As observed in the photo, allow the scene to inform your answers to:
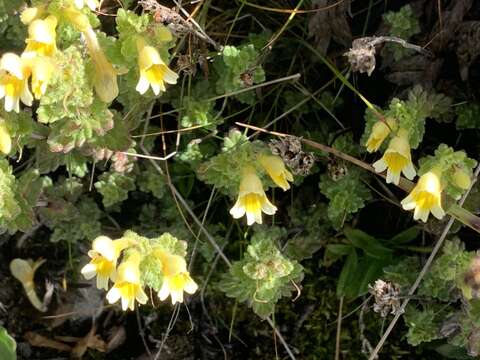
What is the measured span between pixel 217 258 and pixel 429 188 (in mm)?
783

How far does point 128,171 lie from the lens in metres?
2.32

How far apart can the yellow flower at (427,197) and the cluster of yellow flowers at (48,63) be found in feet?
2.05

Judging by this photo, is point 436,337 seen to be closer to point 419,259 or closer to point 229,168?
point 419,259

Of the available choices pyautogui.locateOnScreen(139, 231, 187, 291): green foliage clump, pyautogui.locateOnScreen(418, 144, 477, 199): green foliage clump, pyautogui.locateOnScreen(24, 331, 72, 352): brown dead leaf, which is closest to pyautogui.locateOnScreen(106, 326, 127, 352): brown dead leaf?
pyautogui.locateOnScreen(24, 331, 72, 352): brown dead leaf

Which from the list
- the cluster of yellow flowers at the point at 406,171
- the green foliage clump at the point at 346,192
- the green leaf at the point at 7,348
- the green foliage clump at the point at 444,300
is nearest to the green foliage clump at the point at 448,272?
the green foliage clump at the point at 444,300

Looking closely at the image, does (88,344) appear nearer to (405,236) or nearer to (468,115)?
(405,236)

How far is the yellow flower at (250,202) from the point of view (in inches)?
75.5

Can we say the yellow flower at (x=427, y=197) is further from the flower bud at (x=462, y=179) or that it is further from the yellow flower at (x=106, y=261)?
the yellow flower at (x=106, y=261)

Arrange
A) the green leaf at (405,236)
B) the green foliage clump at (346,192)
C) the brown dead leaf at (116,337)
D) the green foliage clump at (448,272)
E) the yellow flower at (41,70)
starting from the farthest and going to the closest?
1. the brown dead leaf at (116,337)
2. the green leaf at (405,236)
3. the green foliage clump at (346,192)
4. the green foliage clump at (448,272)
5. the yellow flower at (41,70)

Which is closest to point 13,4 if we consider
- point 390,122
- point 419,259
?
point 390,122

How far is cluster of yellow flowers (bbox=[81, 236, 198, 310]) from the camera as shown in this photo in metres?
1.83

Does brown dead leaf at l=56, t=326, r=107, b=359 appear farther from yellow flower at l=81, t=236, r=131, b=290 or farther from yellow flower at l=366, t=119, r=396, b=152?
yellow flower at l=366, t=119, r=396, b=152

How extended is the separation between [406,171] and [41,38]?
2.91ft

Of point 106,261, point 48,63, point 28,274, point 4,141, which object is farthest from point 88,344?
point 48,63
